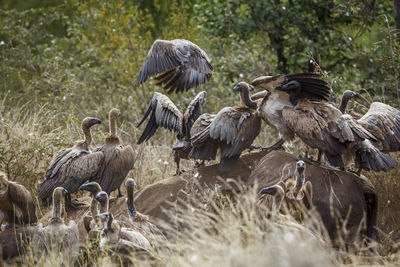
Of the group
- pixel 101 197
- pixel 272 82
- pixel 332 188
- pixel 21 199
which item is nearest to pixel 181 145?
pixel 272 82

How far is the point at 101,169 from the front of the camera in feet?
28.2

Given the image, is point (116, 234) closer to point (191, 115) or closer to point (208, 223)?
point (208, 223)

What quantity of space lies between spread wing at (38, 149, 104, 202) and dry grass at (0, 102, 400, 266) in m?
1.10

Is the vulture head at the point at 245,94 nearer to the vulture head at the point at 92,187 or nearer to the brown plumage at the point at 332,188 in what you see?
the brown plumage at the point at 332,188

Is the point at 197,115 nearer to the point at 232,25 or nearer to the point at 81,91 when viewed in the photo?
the point at 232,25

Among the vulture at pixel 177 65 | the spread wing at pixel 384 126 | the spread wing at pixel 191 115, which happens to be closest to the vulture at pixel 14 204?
the spread wing at pixel 191 115

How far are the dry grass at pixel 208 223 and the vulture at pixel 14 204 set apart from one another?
136cm

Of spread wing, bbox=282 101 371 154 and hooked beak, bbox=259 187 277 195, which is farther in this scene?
spread wing, bbox=282 101 371 154

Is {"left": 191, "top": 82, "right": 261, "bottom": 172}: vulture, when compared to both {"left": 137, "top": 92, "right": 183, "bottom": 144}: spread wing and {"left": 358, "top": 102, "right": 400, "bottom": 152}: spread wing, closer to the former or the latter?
{"left": 137, "top": 92, "right": 183, "bottom": 144}: spread wing

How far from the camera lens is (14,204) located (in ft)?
26.2

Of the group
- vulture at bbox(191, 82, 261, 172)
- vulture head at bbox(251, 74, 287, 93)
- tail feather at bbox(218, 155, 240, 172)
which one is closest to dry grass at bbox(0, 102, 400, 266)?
tail feather at bbox(218, 155, 240, 172)

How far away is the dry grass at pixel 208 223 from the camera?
448 centimetres

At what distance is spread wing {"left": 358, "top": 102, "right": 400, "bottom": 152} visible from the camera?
789cm

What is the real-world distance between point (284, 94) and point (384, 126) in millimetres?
1268
